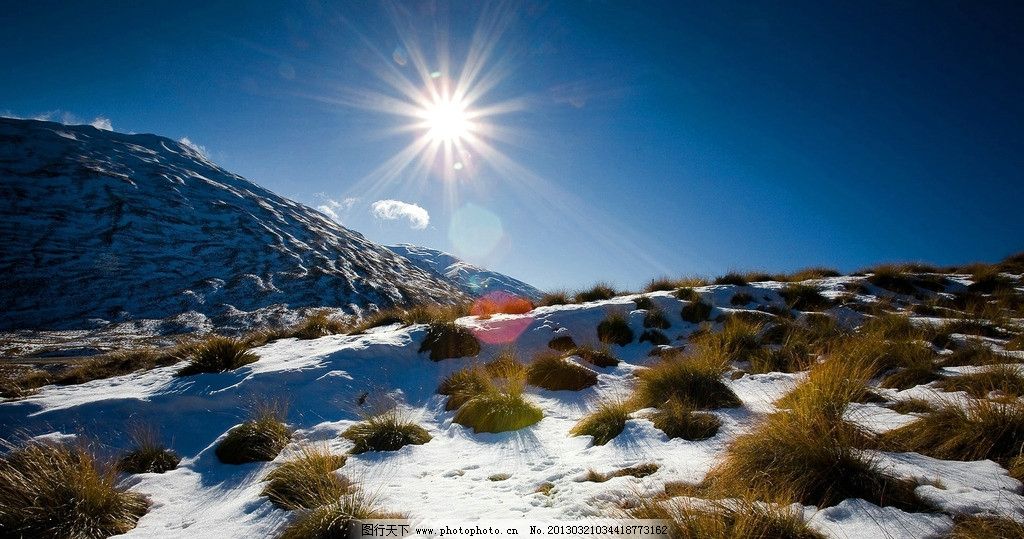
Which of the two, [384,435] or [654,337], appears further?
[654,337]

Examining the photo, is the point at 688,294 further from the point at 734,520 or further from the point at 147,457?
the point at 147,457

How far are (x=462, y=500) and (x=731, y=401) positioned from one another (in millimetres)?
3449

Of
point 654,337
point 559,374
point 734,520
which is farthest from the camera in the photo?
point 654,337

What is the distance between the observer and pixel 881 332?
591 cm

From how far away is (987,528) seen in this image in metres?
1.79

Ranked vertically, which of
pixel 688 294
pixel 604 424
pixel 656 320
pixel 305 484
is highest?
pixel 688 294

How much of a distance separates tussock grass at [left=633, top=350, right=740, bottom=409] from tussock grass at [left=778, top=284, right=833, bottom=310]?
6.07m

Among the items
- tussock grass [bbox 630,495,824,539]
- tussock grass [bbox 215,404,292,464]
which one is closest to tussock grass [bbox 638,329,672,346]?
tussock grass [bbox 630,495,824,539]

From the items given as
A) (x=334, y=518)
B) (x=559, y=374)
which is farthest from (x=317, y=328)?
(x=334, y=518)

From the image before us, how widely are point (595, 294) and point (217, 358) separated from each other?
973cm

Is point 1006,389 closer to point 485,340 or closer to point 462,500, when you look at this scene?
point 462,500

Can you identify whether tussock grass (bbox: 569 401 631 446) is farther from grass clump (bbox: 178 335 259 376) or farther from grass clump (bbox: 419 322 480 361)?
grass clump (bbox: 178 335 259 376)

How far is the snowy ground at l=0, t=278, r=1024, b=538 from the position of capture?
7.94 ft

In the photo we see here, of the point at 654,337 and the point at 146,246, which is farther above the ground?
the point at 146,246
